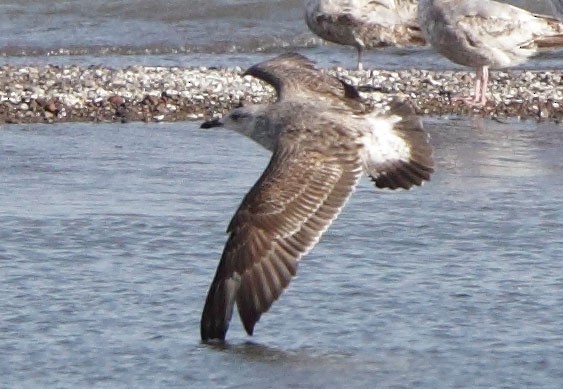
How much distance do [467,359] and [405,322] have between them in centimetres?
48

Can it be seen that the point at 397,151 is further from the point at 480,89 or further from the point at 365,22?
the point at 365,22

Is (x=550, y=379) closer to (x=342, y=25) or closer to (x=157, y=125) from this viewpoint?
(x=157, y=125)

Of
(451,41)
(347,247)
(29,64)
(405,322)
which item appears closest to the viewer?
(405,322)

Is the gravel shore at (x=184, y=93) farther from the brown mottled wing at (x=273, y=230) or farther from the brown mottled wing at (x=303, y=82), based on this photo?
the brown mottled wing at (x=273, y=230)

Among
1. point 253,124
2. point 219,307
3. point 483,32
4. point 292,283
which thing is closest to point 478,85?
point 483,32

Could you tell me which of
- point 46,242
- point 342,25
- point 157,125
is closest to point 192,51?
point 342,25

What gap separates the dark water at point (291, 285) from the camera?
539cm

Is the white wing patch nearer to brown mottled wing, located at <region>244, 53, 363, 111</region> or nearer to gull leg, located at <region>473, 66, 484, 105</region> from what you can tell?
brown mottled wing, located at <region>244, 53, 363, 111</region>

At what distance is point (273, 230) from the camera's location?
593 cm

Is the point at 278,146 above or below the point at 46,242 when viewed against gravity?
above

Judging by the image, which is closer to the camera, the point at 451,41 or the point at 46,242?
the point at 46,242

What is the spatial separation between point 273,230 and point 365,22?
28.7ft

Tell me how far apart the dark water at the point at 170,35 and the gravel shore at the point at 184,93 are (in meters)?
1.67

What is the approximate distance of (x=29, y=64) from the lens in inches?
540
